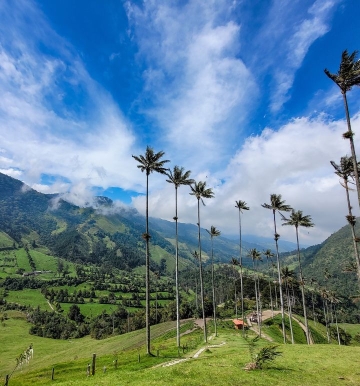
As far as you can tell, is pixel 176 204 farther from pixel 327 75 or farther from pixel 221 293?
pixel 221 293

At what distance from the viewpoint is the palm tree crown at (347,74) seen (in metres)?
22.1

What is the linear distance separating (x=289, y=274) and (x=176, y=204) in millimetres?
38755

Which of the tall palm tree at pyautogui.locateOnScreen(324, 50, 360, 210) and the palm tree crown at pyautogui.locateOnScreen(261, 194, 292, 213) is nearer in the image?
the tall palm tree at pyautogui.locateOnScreen(324, 50, 360, 210)

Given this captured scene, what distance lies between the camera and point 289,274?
70438mm

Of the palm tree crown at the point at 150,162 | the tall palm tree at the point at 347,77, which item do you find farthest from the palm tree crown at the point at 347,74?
the palm tree crown at the point at 150,162

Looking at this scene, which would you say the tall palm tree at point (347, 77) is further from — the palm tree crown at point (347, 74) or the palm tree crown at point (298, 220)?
the palm tree crown at point (298, 220)

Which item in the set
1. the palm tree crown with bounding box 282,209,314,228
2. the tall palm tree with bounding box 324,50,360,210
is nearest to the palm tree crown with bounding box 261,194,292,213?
the palm tree crown with bounding box 282,209,314,228

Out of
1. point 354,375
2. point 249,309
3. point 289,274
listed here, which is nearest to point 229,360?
point 354,375

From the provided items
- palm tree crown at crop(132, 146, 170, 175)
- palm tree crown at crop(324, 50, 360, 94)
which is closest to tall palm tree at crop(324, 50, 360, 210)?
palm tree crown at crop(324, 50, 360, 94)

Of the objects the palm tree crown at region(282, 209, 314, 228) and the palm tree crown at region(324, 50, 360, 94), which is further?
the palm tree crown at region(282, 209, 314, 228)

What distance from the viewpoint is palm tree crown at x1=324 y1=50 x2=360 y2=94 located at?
2208 cm

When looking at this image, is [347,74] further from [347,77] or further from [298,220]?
[298,220]

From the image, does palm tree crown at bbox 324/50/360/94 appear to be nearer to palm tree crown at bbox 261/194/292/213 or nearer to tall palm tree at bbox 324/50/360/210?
tall palm tree at bbox 324/50/360/210

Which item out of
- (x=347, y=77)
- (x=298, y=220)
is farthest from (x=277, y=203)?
(x=347, y=77)
